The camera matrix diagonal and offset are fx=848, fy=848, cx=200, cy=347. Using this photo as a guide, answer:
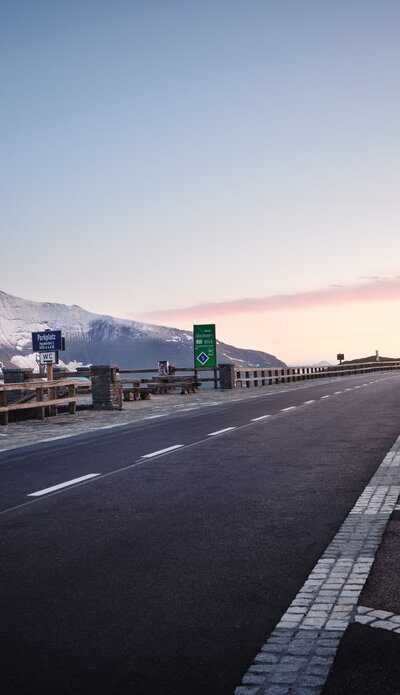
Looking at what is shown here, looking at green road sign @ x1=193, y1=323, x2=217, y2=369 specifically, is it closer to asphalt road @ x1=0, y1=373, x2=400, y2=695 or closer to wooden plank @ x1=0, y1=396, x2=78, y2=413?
wooden plank @ x1=0, y1=396, x2=78, y2=413

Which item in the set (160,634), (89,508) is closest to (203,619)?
(160,634)

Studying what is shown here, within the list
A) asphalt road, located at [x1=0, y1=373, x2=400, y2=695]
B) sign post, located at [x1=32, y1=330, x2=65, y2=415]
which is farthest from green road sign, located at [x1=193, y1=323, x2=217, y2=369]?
asphalt road, located at [x1=0, y1=373, x2=400, y2=695]

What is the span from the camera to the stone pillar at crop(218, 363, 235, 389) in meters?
44.7

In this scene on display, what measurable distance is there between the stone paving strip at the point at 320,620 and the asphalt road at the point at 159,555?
92 millimetres

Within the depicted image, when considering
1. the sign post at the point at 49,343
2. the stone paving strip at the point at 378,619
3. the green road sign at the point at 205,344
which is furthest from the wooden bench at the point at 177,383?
the stone paving strip at the point at 378,619

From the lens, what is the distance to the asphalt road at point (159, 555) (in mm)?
3947

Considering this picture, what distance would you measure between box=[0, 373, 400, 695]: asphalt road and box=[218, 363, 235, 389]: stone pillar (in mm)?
30809

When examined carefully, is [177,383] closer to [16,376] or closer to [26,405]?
[16,376]

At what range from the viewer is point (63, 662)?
13.0 feet

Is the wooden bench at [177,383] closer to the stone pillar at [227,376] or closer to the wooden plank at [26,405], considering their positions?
the stone pillar at [227,376]

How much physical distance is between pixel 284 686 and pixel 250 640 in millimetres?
654

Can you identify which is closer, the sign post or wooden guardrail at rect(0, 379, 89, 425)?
wooden guardrail at rect(0, 379, 89, 425)

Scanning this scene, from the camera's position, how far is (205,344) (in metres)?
43.6

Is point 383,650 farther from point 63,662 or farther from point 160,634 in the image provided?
point 63,662
